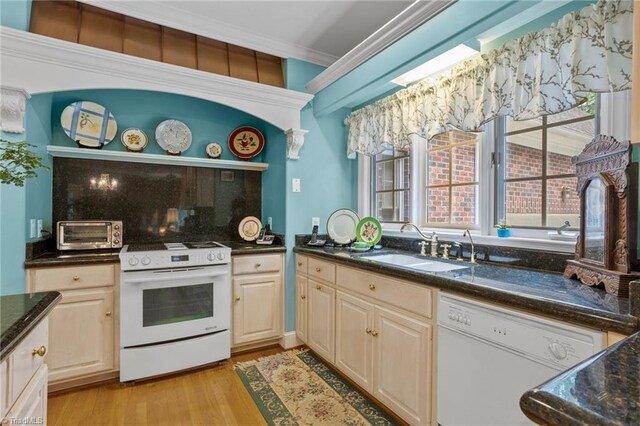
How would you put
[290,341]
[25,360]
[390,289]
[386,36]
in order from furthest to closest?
[290,341]
[386,36]
[390,289]
[25,360]

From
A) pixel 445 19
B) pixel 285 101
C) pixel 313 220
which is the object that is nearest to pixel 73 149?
pixel 285 101

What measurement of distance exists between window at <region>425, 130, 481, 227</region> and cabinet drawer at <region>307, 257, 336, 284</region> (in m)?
0.90

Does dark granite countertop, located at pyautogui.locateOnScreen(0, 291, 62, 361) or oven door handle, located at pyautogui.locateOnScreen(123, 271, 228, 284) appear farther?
oven door handle, located at pyautogui.locateOnScreen(123, 271, 228, 284)

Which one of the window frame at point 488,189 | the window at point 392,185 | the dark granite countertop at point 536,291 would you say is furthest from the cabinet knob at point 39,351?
the window at point 392,185

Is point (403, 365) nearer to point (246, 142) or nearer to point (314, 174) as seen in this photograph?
point (314, 174)

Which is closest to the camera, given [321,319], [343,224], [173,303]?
[173,303]

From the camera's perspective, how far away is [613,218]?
4.08 feet

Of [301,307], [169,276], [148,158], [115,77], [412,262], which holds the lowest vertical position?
[301,307]

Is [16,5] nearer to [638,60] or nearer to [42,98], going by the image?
[42,98]

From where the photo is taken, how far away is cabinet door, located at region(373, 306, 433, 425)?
1572mm

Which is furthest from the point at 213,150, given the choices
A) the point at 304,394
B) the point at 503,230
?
the point at 503,230

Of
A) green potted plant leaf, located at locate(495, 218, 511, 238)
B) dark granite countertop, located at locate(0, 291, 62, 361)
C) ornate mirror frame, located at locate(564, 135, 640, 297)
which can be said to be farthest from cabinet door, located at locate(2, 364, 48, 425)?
green potted plant leaf, located at locate(495, 218, 511, 238)

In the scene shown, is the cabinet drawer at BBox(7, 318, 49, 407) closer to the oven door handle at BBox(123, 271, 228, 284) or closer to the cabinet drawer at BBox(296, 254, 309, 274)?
the oven door handle at BBox(123, 271, 228, 284)

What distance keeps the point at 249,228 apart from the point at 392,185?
1444mm
